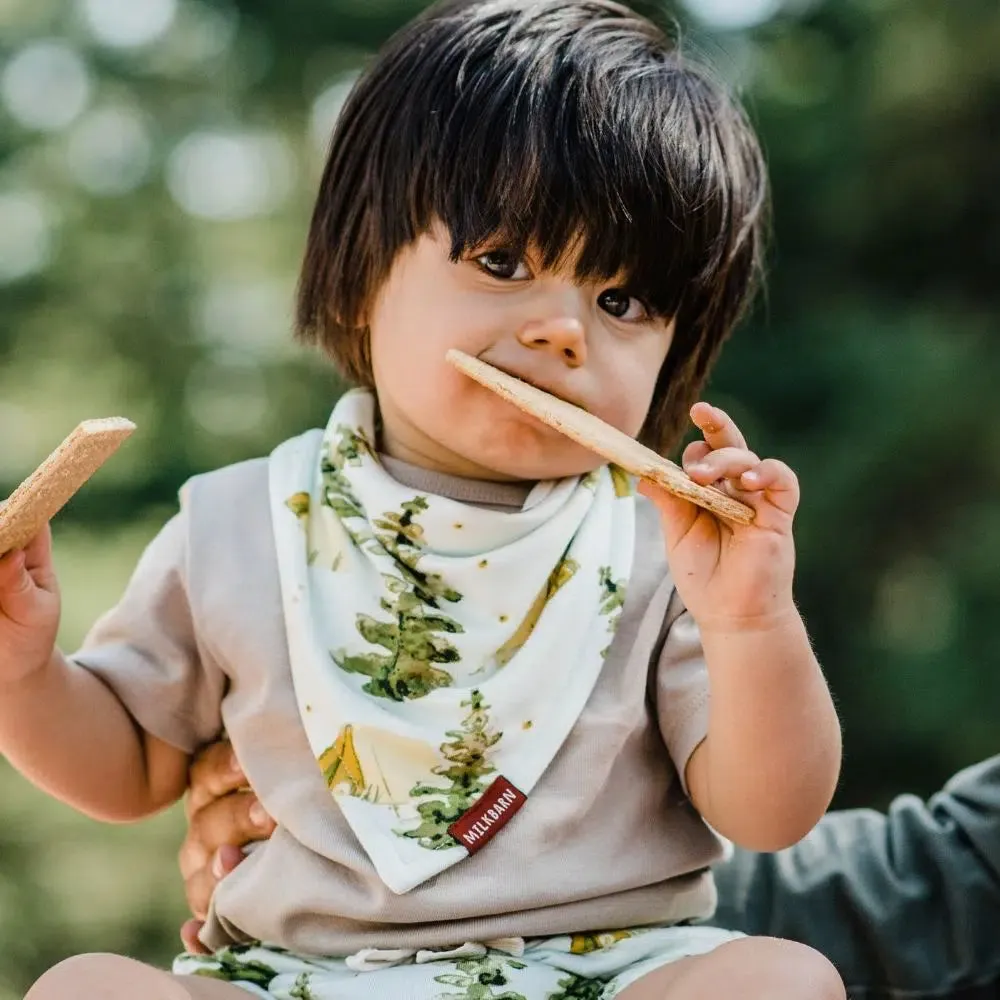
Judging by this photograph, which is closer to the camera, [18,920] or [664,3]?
[664,3]

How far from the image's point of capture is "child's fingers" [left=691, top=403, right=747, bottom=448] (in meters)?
0.99

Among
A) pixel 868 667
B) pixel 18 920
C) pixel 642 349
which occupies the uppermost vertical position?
pixel 642 349

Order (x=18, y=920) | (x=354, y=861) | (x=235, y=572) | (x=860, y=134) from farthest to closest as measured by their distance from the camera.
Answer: (x=18, y=920)
(x=860, y=134)
(x=235, y=572)
(x=354, y=861)

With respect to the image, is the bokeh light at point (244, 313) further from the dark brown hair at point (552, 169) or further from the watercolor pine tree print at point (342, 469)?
the watercolor pine tree print at point (342, 469)

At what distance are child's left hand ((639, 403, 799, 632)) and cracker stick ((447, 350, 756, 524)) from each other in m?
0.01

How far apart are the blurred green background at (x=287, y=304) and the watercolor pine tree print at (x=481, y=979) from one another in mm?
1950

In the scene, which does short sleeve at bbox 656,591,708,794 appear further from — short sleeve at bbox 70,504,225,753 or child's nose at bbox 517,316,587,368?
short sleeve at bbox 70,504,225,753

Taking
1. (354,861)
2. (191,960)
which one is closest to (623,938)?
(354,861)

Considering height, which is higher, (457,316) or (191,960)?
(457,316)

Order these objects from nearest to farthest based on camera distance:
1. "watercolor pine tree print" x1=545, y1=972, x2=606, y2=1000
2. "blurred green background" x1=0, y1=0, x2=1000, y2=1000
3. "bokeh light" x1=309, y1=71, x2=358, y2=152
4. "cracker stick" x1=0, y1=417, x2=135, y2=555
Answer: "cracker stick" x1=0, y1=417, x2=135, y2=555
"watercolor pine tree print" x1=545, y1=972, x2=606, y2=1000
"blurred green background" x1=0, y1=0, x2=1000, y2=1000
"bokeh light" x1=309, y1=71, x2=358, y2=152

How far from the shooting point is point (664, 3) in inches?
114

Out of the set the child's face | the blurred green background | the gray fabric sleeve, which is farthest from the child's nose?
the blurred green background

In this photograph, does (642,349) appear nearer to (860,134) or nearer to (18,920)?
(860,134)

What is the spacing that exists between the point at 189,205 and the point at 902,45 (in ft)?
5.28
